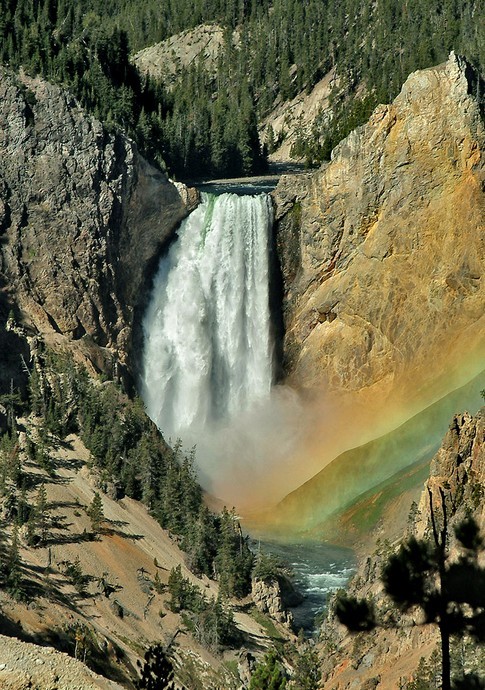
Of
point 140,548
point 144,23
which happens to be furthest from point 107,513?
point 144,23

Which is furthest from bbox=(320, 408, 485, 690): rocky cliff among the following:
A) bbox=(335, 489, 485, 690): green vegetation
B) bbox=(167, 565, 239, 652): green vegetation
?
bbox=(167, 565, 239, 652): green vegetation

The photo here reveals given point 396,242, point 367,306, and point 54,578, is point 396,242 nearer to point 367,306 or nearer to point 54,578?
point 367,306

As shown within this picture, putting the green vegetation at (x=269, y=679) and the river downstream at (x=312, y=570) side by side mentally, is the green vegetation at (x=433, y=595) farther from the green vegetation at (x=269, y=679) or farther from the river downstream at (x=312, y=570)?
the river downstream at (x=312, y=570)

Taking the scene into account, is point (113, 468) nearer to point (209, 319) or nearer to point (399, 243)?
point (209, 319)

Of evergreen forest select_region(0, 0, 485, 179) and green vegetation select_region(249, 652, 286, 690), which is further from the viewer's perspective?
evergreen forest select_region(0, 0, 485, 179)

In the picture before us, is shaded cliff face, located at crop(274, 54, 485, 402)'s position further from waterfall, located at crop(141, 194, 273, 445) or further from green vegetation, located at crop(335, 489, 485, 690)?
green vegetation, located at crop(335, 489, 485, 690)

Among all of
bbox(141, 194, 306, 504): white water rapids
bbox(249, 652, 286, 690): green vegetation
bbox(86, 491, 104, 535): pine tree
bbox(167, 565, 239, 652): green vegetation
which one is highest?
bbox(141, 194, 306, 504): white water rapids

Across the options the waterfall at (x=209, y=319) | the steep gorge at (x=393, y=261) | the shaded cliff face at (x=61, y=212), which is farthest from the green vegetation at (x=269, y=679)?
the waterfall at (x=209, y=319)
